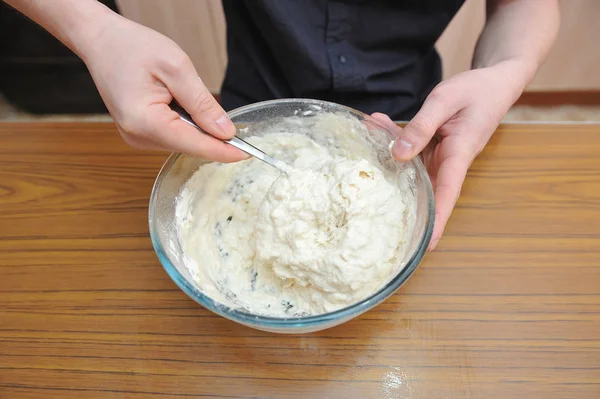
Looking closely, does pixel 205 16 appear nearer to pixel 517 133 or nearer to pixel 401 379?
pixel 517 133

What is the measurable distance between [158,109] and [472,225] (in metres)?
0.53

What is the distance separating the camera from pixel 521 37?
2.97 ft

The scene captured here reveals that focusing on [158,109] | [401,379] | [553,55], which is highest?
[158,109]

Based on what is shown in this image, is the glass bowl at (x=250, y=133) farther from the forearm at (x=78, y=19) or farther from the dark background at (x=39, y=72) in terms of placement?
the dark background at (x=39, y=72)

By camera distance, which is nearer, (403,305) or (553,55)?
(403,305)

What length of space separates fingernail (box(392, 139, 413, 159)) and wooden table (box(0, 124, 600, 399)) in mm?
189

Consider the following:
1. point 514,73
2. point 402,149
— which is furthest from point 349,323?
point 514,73

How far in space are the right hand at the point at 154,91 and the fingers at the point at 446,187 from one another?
0.32 metres

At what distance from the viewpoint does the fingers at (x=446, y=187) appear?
2.27 ft

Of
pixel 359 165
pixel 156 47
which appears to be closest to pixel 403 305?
pixel 359 165

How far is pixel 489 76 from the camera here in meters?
0.83

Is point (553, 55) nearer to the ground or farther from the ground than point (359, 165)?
nearer to the ground

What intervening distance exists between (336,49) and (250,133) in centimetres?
29

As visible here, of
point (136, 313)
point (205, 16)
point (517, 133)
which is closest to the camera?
point (136, 313)
